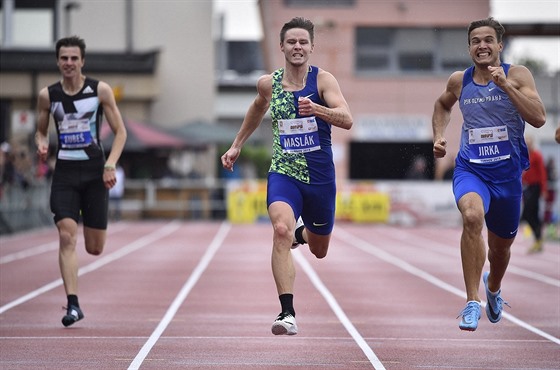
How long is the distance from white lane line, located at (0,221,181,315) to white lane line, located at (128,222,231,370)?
4.45 feet

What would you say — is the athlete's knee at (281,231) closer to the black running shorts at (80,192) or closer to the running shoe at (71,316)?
the running shoe at (71,316)

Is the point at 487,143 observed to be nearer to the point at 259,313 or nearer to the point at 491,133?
the point at 491,133

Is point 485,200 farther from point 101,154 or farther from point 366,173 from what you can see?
point 366,173

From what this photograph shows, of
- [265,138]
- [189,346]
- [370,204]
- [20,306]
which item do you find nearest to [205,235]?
[370,204]

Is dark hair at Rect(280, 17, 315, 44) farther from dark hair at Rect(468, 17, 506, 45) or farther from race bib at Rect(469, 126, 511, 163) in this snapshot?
race bib at Rect(469, 126, 511, 163)

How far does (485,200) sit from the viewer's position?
8.58 m

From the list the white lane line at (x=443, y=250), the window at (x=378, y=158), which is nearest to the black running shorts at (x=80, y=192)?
the white lane line at (x=443, y=250)

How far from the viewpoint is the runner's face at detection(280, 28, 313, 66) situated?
8.45m

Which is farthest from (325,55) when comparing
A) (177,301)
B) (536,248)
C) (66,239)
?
(66,239)

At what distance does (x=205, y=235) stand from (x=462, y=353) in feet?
63.9

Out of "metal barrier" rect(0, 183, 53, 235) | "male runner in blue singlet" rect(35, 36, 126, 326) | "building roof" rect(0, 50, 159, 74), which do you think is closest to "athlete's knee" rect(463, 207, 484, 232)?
"male runner in blue singlet" rect(35, 36, 126, 326)

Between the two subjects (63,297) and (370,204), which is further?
(370,204)

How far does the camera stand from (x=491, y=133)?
8.66 metres

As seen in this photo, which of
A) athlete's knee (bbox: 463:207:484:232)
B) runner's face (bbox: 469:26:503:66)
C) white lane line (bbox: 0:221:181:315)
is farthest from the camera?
white lane line (bbox: 0:221:181:315)
